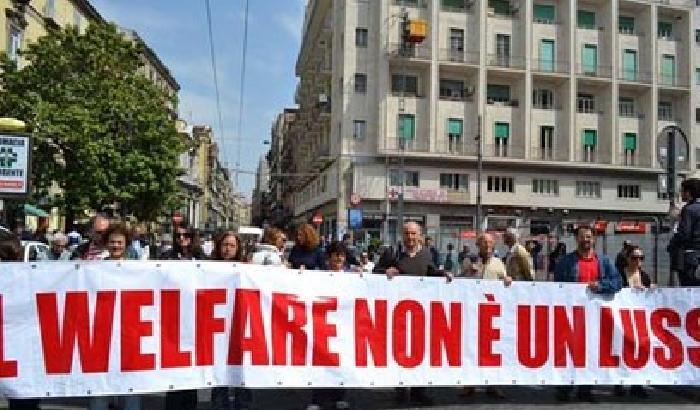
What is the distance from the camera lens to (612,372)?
7.87 m

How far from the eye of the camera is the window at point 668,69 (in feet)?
196

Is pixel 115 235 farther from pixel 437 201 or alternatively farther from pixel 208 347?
pixel 437 201

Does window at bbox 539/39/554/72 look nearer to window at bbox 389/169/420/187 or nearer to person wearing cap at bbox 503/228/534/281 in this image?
window at bbox 389/169/420/187

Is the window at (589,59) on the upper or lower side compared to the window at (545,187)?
upper

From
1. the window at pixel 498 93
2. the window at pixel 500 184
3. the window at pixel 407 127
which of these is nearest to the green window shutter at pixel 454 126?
the window at pixel 407 127

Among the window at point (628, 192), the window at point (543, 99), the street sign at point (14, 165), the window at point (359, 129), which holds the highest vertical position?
the window at point (543, 99)

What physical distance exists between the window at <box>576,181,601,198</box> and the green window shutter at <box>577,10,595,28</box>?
11914mm

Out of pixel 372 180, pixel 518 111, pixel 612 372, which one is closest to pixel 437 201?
pixel 372 180

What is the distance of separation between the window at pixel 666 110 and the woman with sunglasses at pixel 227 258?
59.1 metres

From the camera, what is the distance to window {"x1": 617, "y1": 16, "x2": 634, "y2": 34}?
59.8 metres

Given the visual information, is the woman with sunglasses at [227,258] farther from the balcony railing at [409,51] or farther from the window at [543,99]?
the window at [543,99]

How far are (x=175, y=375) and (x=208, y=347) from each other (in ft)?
1.15

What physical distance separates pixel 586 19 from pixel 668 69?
765cm

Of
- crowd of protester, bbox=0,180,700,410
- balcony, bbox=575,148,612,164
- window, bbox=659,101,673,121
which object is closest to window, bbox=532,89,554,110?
balcony, bbox=575,148,612,164
